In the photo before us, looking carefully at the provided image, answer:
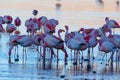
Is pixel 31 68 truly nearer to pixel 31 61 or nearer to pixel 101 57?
pixel 31 61

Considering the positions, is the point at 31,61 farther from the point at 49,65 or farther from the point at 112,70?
the point at 112,70

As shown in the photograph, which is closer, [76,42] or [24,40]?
[76,42]

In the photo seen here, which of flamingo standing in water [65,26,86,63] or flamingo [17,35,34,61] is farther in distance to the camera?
flamingo [17,35,34,61]

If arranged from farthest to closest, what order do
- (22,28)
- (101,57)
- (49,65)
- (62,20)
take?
(62,20) → (22,28) → (101,57) → (49,65)

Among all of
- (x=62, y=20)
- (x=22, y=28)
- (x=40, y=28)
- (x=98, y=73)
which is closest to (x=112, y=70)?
(x=98, y=73)

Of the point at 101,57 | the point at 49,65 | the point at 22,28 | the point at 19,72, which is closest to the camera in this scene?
the point at 19,72

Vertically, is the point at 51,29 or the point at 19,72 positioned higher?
the point at 51,29

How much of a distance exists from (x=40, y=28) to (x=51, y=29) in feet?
8.81

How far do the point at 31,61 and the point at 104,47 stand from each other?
7.45ft

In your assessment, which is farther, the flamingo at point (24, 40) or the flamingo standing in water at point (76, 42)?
the flamingo at point (24, 40)

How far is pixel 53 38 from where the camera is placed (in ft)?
50.8

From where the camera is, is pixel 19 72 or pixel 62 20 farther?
pixel 62 20

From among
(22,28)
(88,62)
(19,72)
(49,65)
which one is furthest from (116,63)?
(22,28)

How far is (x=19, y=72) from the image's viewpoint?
579 inches
